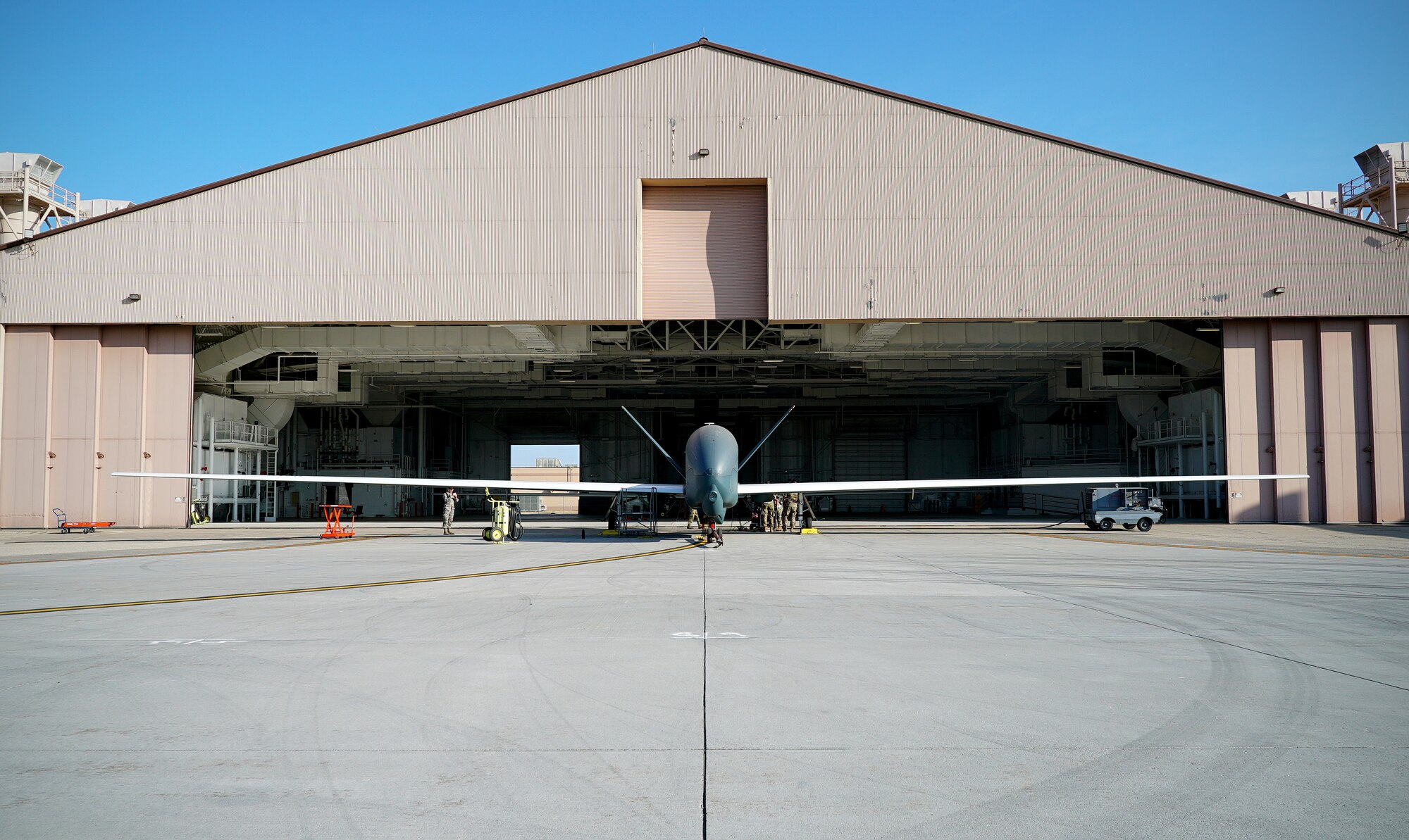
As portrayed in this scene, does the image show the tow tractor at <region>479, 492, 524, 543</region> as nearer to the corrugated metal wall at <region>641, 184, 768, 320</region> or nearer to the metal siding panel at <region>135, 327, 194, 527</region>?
the corrugated metal wall at <region>641, 184, 768, 320</region>

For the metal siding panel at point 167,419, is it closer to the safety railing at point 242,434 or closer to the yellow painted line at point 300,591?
the safety railing at point 242,434

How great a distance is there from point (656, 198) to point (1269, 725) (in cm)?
→ 3211

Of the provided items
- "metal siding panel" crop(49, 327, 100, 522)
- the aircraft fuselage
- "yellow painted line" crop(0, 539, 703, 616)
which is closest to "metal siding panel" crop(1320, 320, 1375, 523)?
the aircraft fuselage

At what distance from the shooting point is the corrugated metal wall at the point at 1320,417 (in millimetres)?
35562

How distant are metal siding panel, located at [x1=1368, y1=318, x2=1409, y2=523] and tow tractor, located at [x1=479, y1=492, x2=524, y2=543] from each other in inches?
1338

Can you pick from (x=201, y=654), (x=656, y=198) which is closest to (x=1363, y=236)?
(x=656, y=198)

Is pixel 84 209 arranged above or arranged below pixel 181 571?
above

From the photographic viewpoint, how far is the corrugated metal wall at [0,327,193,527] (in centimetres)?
3553

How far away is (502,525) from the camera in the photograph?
3034cm

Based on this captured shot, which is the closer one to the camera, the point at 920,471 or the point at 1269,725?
the point at 1269,725

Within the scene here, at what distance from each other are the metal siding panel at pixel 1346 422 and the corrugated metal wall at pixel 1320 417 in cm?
3

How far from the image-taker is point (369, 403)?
183 feet

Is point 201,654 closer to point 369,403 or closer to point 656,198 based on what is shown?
point 656,198

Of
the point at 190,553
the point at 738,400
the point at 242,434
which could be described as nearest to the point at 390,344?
the point at 242,434
